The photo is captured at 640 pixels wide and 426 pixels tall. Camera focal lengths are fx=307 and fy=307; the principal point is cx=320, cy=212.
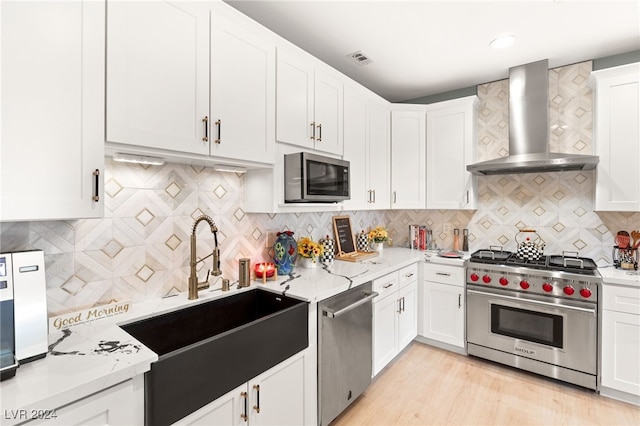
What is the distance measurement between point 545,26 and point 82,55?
2856 millimetres

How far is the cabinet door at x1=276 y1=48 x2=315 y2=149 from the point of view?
1973 millimetres

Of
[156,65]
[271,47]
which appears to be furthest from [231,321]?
[271,47]

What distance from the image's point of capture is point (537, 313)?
8.40 ft

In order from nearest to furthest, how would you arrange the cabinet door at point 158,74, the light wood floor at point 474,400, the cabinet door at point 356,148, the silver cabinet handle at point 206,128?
the cabinet door at point 158,74 → the silver cabinet handle at point 206,128 → the light wood floor at point 474,400 → the cabinet door at point 356,148

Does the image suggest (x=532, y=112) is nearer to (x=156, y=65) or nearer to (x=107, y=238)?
(x=156, y=65)

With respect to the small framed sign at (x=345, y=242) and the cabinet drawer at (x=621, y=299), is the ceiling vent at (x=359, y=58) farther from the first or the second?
the cabinet drawer at (x=621, y=299)

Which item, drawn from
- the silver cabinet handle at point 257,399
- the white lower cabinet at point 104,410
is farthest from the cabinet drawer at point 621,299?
the white lower cabinet at point 104,410

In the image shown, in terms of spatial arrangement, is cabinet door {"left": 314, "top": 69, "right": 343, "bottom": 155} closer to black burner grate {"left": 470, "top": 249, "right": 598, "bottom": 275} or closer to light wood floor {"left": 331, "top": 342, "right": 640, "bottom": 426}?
black burner grate {"left": 470, "top": 249, "right": 598, "bottom": 275}

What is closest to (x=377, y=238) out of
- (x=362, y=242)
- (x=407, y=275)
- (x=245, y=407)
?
(x=362, y=242)

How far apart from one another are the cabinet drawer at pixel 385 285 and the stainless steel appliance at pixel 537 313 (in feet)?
2.46

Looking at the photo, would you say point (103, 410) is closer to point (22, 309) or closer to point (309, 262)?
point (22, 309)

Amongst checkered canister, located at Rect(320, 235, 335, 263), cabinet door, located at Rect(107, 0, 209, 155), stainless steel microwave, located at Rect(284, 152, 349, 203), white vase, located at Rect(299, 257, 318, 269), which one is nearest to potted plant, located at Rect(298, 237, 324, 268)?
white vase, located at Rect(299, 257, 318, 269)

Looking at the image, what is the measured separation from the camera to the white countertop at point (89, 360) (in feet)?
2.93

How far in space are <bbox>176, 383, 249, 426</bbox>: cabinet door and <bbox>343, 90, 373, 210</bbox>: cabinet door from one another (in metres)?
1.62
